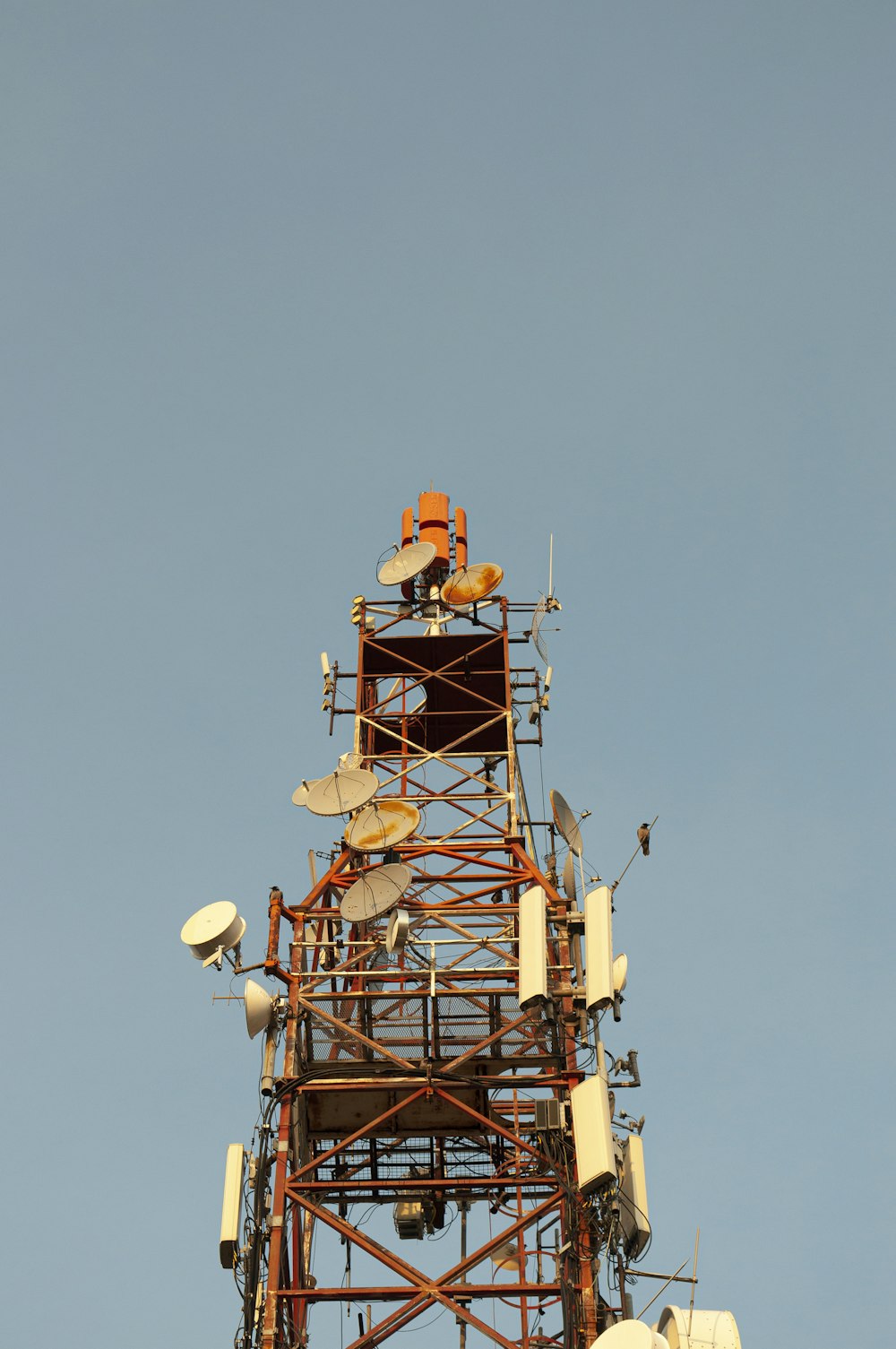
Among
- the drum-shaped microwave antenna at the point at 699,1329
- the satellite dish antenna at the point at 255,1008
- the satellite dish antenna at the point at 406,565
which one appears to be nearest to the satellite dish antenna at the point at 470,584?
the satellite dish antenna at the point at 406,565

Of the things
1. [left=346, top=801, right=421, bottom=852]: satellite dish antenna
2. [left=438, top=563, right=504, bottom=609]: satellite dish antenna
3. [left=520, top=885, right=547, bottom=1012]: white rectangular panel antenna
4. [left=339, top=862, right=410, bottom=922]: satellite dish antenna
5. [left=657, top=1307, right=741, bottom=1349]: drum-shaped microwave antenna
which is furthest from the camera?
[left=438, top=563, right=504, bottom=609]: satellite dish antenna

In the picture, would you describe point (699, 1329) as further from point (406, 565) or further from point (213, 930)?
point (406, 565)

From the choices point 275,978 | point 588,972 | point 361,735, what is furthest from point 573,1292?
point 361,735

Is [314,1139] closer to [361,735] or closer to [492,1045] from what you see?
[492,1045]

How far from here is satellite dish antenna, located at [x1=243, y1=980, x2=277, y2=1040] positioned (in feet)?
107

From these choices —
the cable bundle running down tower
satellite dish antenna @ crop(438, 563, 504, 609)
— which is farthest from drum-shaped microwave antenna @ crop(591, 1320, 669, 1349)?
satellite dish antenna @ crop(438, 563, 504, 609)

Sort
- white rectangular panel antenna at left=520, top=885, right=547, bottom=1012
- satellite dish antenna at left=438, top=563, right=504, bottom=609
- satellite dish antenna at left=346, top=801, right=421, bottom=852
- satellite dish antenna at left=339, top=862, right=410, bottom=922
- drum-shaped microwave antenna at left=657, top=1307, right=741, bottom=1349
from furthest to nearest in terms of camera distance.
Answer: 1. satellite dish antenna at left=438, top=563, right=504, bottom=609
2. satellite dish antenna at left=346, top=801, right=421, bottom=852
3. satellite dish antenna at left=339, top=862, right=410, bottom=922
4. white rectangular panel antenna at left=520, top=885, right=547, bottom=1012
5. drum-shaped microwave antenna at left=657, top=1307, right=741, bottom=1349

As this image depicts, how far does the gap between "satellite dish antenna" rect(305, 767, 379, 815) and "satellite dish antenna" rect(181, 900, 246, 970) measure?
3447 millimetres

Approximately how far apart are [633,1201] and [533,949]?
4444 mm

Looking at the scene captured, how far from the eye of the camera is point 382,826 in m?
36.7

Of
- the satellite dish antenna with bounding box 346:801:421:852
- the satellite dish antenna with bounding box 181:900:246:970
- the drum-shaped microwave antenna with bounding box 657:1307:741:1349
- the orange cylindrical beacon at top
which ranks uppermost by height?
the orange cylindrical beacon at top

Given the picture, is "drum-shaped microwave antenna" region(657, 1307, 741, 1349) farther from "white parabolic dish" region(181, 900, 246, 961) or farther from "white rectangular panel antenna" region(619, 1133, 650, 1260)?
"white parabolic dish" region(181, 900, 246, 961)

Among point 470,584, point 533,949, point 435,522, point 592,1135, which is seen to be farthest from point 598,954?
point 435,522

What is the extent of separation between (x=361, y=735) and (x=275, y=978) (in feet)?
28.9
